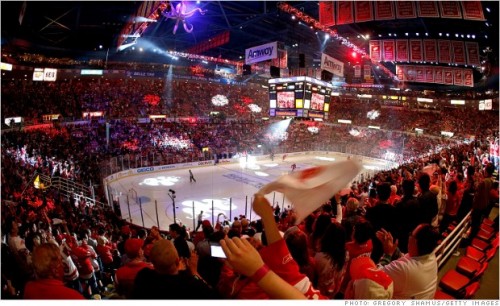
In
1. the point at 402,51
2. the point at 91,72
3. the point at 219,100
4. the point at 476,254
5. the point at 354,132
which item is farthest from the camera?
the point at 354,132

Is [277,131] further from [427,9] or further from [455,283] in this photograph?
[455,283]

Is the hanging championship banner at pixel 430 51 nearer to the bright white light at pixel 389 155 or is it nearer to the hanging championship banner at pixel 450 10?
the hanging championship banner at pixel 450 10

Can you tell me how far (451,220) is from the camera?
6.63 meters

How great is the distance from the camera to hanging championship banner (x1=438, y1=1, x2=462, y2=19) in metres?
10.6

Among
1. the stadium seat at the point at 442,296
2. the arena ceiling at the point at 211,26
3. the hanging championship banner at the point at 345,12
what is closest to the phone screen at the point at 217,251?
the stadium seat at the point at 442,296

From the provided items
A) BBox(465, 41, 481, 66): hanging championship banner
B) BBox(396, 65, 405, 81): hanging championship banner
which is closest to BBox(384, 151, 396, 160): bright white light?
BBox(396, 65, 405, 81): hanging championship banner

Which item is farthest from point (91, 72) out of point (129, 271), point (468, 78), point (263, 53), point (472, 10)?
point (129, 271)

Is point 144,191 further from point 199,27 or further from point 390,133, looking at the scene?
point 390,133

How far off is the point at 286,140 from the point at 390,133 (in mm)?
15828

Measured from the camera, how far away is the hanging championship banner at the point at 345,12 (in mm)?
11570

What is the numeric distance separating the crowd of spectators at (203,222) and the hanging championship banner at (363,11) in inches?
212

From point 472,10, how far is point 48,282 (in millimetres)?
13183

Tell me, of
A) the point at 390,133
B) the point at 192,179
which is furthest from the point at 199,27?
the point at 390,133

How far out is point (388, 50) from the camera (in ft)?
49.4
